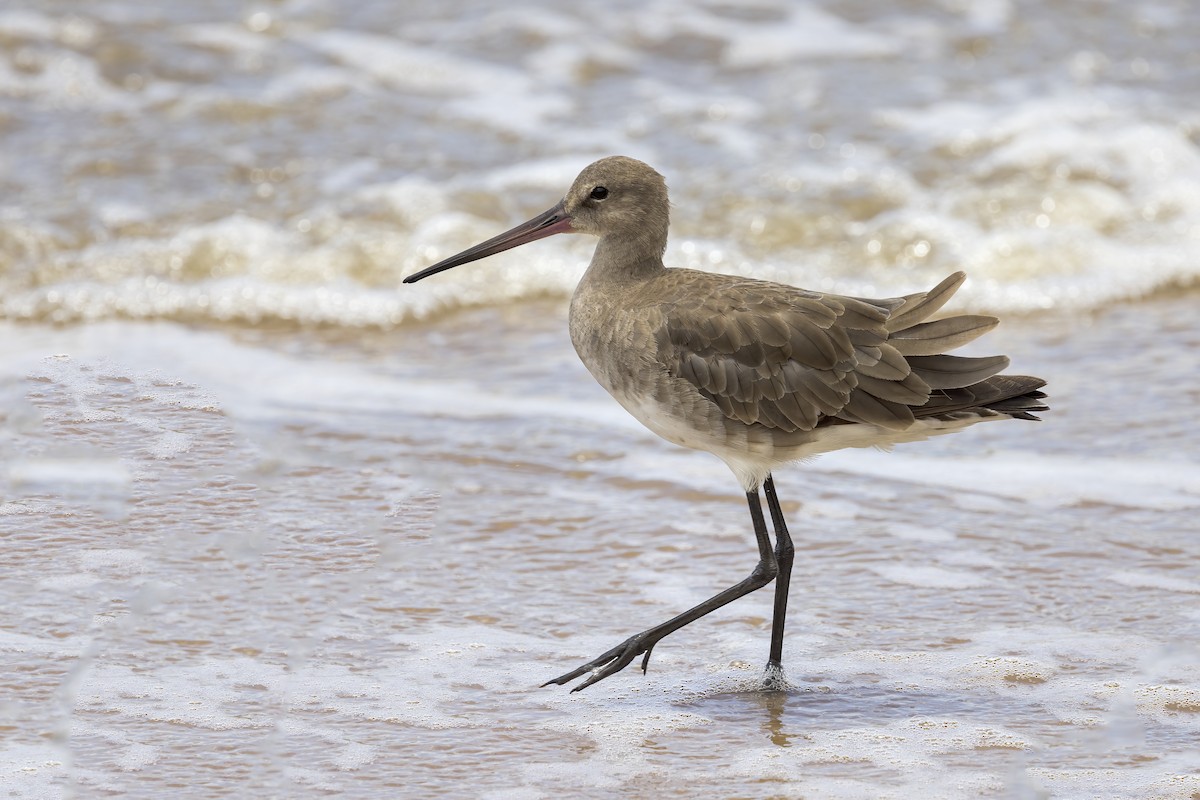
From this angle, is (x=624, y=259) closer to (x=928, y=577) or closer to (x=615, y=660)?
(x=615, y=660)

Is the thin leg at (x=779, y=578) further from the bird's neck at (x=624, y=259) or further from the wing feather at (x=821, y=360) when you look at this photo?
the bird's neck at (x=624, y=259)

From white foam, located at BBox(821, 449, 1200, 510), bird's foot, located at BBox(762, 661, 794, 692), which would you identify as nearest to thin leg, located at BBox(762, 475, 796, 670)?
bird's foot, located at BBox(762, 661, 794, 692)

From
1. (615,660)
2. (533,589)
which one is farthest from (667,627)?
(533,589)

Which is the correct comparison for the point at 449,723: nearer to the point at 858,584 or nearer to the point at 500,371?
the point at 858,584

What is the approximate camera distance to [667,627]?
4.29 m

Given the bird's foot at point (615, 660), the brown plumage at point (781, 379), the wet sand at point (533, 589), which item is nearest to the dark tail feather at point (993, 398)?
the brown plumage at point (781, 379)

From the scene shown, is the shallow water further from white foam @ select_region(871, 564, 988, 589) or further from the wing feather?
the wing feather

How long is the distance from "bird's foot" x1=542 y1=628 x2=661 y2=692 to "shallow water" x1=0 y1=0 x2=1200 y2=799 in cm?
7

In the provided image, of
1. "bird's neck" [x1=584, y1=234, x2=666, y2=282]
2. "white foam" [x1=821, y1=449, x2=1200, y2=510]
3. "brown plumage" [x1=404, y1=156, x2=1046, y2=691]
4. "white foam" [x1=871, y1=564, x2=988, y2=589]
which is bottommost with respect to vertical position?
"white foam" [x1=871, y1=564, x2=988, y2=589]

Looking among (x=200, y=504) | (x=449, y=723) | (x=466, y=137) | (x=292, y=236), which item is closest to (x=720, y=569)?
(x=449, y=723)

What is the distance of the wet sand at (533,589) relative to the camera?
382cm

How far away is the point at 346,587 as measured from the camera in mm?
4715

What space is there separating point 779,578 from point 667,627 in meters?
0.34

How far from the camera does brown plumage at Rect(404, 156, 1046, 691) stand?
14.0 ft
